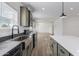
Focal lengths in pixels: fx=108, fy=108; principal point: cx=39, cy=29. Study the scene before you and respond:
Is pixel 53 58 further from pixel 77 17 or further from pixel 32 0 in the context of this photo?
pixel 77 17

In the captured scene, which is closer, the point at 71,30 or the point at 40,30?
the point at 71,30

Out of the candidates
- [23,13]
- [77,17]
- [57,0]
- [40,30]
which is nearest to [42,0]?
[57,0]

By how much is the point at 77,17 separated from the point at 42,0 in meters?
6.21

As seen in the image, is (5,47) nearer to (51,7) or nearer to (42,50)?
(42,50)

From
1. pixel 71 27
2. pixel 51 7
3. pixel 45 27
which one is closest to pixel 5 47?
pixel 51 7

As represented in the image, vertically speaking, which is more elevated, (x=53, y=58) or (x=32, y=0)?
(x=32, y=0)

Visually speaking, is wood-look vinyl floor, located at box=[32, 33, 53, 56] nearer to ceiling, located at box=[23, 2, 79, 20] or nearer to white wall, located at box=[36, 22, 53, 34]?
ceiling, located at box=[23, 2, 79, 20]

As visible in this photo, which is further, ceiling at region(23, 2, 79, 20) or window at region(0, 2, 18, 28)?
ceiling at region(23, 2, 79, 20)

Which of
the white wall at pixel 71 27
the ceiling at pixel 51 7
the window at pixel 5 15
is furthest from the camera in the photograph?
the white wall at pixel 71 27

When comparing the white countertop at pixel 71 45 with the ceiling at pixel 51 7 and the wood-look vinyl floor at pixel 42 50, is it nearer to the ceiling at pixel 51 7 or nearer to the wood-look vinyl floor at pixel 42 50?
the wood-look vinyl floor at pixel 42 50

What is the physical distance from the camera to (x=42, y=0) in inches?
179

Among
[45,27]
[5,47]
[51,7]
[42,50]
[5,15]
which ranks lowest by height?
[42,50]

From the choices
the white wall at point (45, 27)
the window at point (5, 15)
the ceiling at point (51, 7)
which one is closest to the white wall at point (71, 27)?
the ceiling at point (51, 7)

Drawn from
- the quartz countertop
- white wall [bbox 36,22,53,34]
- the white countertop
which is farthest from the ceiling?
Answer: white wall [bbox 36,22,53,34]
